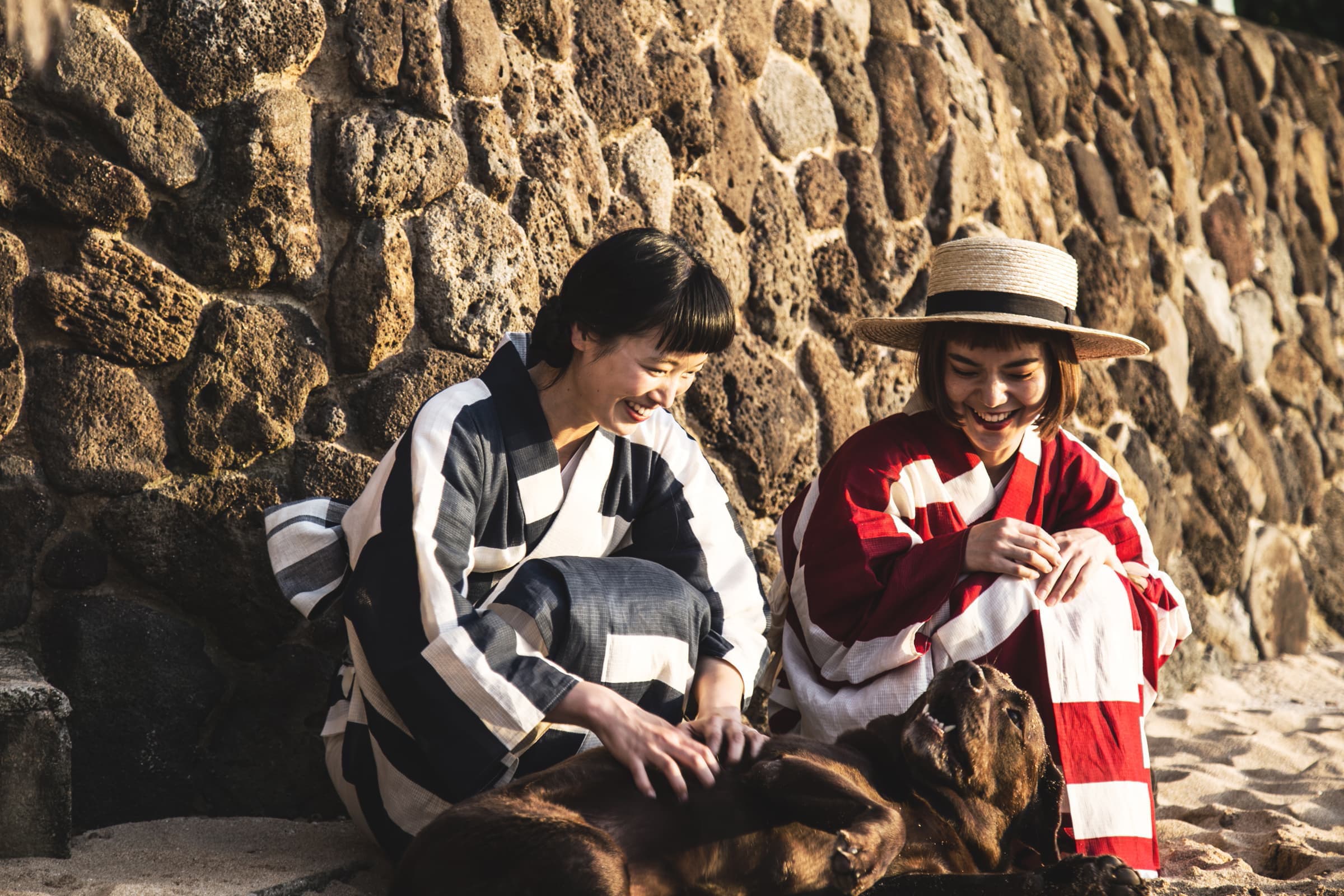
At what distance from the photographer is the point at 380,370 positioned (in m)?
3.10

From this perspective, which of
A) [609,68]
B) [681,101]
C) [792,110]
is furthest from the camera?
[792,110]

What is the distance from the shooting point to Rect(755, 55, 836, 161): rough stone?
4281 mm

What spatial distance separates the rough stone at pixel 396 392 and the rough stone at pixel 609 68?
3.34ft

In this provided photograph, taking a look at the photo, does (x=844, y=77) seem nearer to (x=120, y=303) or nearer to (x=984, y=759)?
(x=120, y=303)

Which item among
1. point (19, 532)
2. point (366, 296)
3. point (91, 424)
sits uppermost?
point (366, 296)

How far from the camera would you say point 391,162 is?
3.07m

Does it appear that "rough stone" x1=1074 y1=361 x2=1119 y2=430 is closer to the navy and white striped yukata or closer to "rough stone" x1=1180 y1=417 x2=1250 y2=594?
"rough stone" x1=1180 y1=417 x2=1250 y2=594

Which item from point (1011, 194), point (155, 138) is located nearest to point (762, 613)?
point (155, 138)

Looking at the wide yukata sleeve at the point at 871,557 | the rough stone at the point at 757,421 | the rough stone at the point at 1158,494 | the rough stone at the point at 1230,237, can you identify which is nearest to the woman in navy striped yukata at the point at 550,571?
the wide yukata sleeve at the point at 871,557

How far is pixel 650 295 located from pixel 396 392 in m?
0.97

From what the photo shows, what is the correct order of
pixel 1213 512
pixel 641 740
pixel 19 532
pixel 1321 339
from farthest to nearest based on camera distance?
pixel 1321 339 → pixel 1213 512 → pixel 19 532 → pixel 641 740

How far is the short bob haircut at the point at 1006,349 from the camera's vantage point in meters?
2.93

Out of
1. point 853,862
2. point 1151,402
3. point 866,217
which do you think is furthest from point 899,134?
point 853,862

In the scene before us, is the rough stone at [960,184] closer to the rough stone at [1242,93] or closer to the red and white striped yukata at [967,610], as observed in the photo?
the red and white striped yukata at [967,610]
